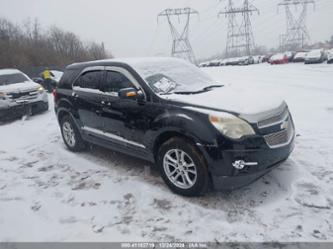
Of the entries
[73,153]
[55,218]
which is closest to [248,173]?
[55,218]

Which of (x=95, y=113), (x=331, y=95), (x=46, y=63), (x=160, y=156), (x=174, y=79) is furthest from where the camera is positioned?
(x=46, y=63)

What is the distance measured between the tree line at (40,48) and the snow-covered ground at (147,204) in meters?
35.8

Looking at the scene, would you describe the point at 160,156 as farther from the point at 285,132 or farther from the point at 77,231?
the point at 285,132

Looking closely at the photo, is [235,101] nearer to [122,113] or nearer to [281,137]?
[281,137]

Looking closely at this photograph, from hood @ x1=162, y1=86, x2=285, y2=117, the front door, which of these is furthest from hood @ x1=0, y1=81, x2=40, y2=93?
hood @ x1=162, y1=86, x2=285, y2=117

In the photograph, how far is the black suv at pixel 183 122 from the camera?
321 centimetres

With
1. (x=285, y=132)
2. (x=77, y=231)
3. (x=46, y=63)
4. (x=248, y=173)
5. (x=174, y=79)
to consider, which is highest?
(x=46, y=63)

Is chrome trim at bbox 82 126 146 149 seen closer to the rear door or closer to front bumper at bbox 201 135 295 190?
the rear door

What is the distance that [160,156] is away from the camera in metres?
3.77

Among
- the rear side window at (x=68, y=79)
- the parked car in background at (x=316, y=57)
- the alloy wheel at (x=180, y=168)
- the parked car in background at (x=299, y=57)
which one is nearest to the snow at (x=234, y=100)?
the alloy wheel at (x=180, y=168)

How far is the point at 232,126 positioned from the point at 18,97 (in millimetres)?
8432

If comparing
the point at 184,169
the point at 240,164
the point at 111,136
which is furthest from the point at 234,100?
the point at 111,136

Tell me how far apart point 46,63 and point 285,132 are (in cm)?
4427

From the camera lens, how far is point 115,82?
4.44 metres
